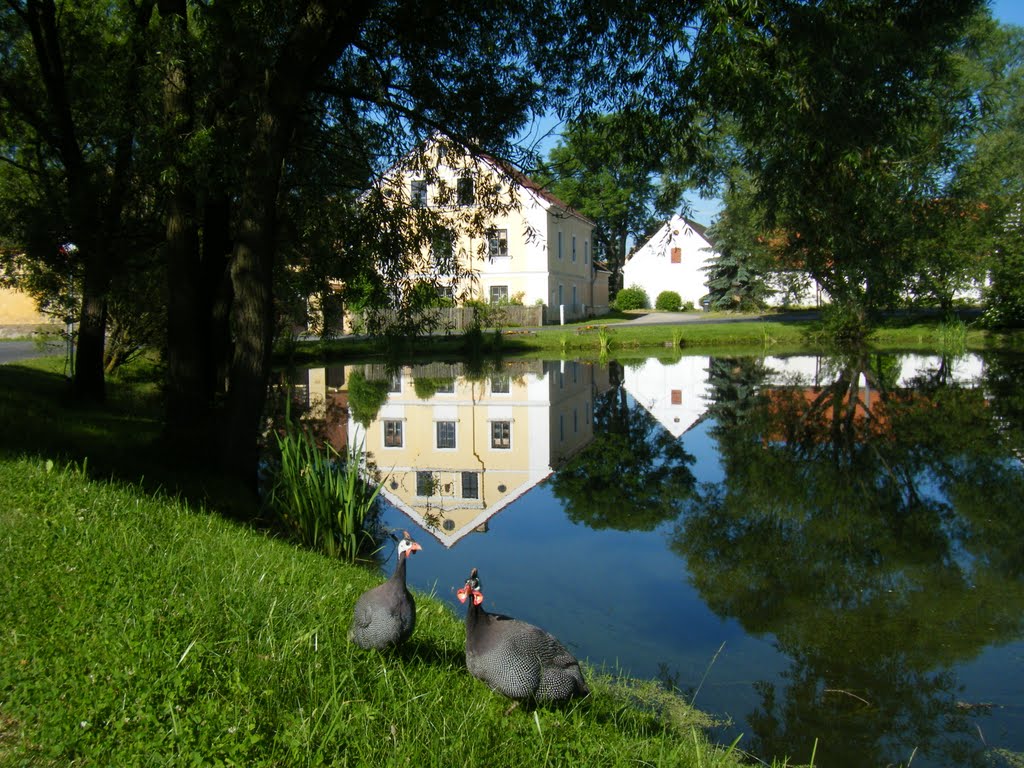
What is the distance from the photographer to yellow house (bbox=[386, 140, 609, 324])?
12.0m

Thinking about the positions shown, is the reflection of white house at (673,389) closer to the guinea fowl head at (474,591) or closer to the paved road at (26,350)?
the guinea fowl head at (474,591)

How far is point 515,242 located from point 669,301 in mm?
19333

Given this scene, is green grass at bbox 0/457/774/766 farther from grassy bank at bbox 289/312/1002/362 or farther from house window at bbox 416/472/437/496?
grassy bank at bbox 289/312/1002/362

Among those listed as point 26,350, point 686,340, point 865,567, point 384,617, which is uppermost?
point 686,340

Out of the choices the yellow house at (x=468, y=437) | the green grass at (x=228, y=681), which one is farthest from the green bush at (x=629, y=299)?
the green grass at (x=228, y=681)

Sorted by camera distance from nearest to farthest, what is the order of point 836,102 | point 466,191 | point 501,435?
point 836,102 < point 466,191 < point 501,435

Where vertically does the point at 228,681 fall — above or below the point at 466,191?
below

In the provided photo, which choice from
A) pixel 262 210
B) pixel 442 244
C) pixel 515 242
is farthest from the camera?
pixel 515 242

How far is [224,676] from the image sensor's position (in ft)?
12.8

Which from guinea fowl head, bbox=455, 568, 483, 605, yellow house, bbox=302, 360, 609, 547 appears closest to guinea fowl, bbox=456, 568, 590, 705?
guinea fowl head, bbox=455, 568, 483, 605

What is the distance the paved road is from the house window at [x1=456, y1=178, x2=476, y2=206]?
45.1 ft

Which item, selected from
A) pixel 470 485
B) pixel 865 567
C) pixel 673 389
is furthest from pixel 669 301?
pixel 865 567

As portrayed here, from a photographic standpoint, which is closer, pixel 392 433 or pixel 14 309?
pixel 392 433

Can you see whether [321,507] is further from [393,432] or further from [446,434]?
[393,432]
